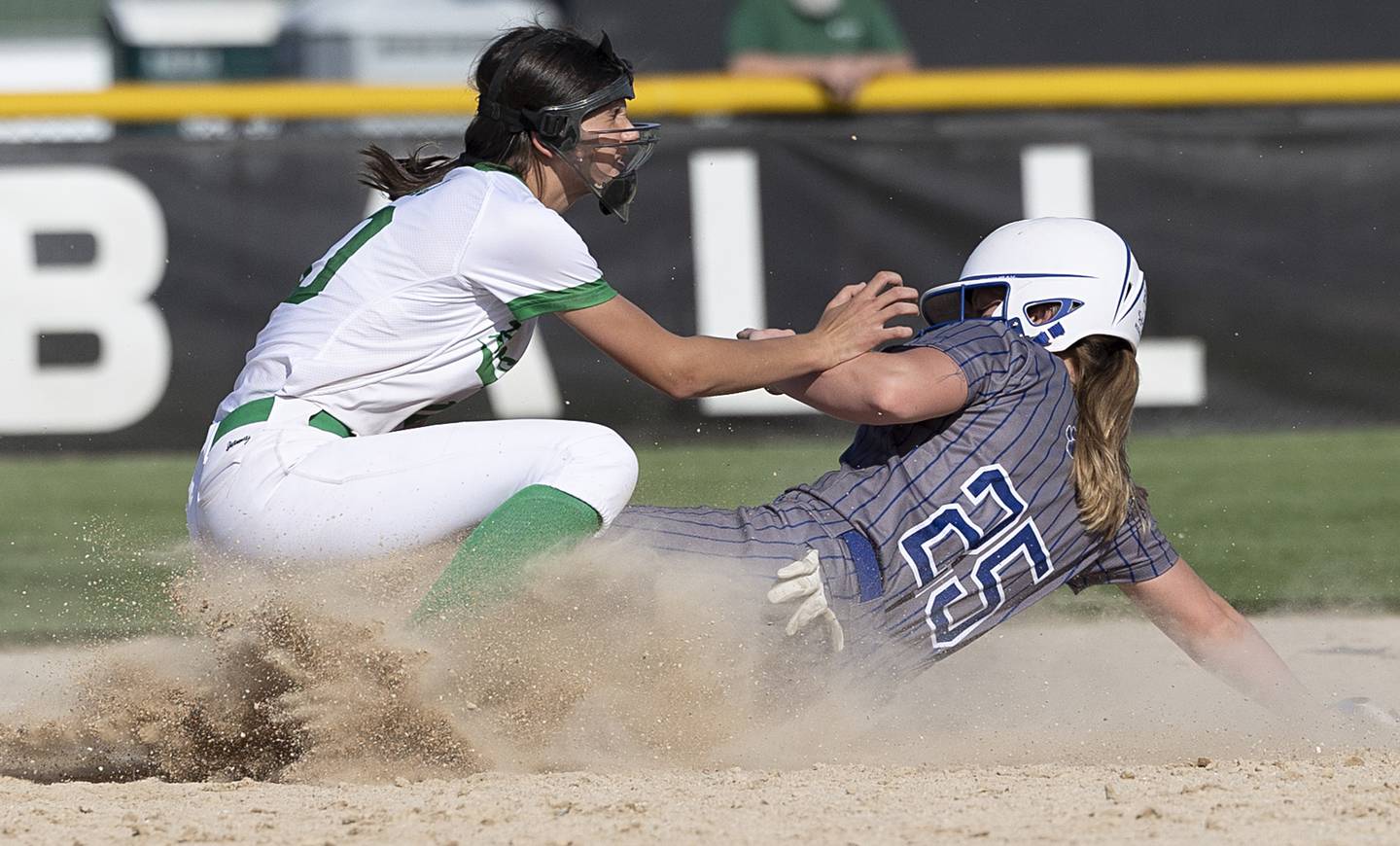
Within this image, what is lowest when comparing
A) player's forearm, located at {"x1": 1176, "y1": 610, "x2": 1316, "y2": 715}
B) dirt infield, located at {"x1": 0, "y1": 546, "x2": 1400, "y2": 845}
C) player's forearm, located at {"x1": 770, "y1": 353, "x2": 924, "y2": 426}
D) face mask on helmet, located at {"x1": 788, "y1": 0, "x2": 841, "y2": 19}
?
player's forearm, located at {"x1": 1176, "y1": 610, "x2": 1316, "y2": 715}

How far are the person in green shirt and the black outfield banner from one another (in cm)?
85

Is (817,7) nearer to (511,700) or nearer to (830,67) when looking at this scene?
(830,67)

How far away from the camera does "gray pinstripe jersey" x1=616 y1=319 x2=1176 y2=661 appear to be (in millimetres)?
3316

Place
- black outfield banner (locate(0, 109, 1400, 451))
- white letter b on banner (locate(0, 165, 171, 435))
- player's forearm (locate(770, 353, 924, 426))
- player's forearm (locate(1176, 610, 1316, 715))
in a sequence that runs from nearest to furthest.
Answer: player's forearm (locate(770, 353, 924, 426)) < player's forearm (locate(1176, 610, 1316, 715)) < white letter b on banner (locate(0, 165, 171, 435)) < black outfield banner (locate(0, 109, 1400, 451))

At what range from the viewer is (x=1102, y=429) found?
3463 mm

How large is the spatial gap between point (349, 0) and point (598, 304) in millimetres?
7878

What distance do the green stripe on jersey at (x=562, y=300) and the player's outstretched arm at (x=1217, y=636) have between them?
4.51 feet

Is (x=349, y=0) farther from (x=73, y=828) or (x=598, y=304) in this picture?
(x=73, y=828)

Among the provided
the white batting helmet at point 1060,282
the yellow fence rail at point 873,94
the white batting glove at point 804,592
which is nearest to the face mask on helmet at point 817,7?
the yellow fence rail at point 873,94

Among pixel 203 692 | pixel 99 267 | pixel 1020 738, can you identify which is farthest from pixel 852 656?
pixel 99 267

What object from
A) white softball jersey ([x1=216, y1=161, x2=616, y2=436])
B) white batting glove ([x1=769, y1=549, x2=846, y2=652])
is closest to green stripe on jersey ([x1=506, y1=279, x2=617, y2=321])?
white softball jersey ([x1=216, y1=161, x2=616, y2=436])

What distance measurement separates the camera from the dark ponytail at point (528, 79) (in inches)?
135

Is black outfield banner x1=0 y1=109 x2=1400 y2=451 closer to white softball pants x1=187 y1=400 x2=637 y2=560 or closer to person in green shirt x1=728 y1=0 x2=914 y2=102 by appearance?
person in green shirt x1=728 y1=0 x2=914 y2=102

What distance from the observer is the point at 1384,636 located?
4828 millimetres
